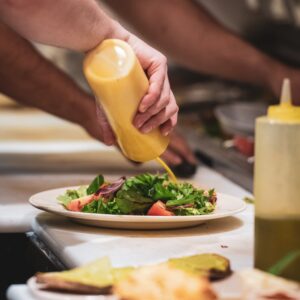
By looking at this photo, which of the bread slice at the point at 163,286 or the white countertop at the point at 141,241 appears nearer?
the bread slice at the point at 163,286

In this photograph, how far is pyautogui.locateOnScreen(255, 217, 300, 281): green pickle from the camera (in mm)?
1525

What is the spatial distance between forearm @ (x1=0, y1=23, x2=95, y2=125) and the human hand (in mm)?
848

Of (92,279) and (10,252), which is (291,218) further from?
(10,252)

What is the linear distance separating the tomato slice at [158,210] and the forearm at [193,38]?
1629mm

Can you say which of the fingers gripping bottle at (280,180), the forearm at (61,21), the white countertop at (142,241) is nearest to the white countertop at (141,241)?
the white countertop at (142,241)

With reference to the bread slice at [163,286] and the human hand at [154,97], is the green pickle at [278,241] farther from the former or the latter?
the human hand at [154,97]

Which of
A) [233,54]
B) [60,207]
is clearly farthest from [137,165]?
[60,207]

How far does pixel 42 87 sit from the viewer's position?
2.83 meters

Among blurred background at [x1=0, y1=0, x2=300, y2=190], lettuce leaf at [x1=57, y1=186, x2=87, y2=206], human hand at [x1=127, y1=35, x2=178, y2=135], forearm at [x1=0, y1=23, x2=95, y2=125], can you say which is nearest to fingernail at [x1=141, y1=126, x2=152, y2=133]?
human hand at [x1=127, y1=35, x2=178, y2=135]

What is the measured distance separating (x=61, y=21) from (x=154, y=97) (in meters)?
0.24

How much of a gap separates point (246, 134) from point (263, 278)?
1665 mm

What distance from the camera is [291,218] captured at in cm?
152

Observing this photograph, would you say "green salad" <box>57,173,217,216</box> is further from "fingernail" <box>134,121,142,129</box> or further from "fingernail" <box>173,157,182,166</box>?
"fingernail" <box>173,157,182,166</box>

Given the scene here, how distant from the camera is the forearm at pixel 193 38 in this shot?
137 inches
